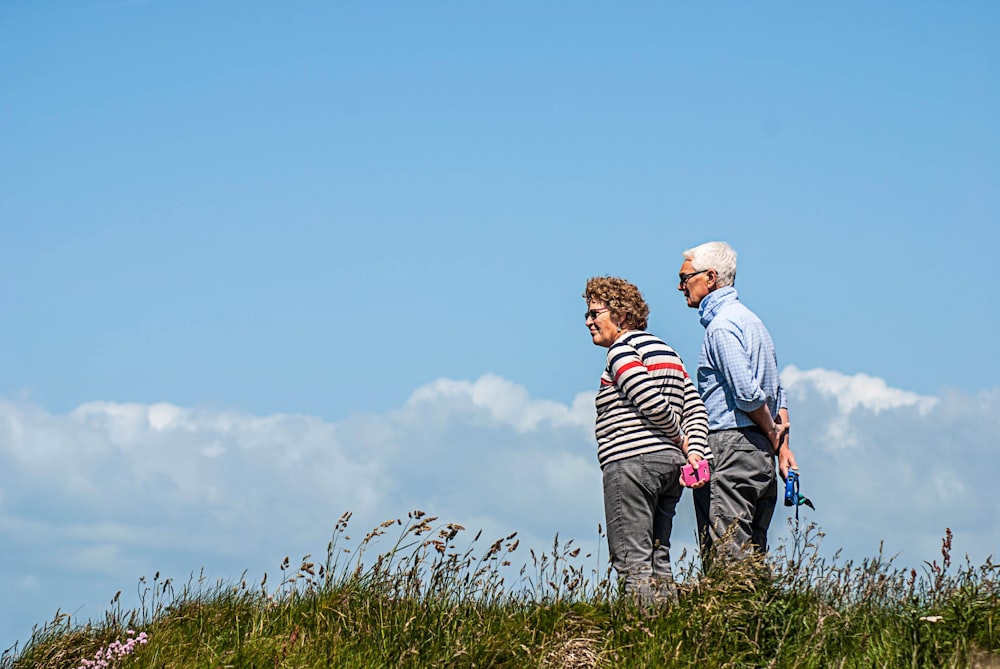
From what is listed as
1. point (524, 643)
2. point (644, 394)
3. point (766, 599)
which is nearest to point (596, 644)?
point (524, 643)

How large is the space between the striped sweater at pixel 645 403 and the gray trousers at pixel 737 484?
0.17m

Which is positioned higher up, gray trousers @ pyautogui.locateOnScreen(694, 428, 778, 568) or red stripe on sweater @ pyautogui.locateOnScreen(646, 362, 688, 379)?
red stripe on sweater @ pyautogui.locateOnScreen(646, 362, 688, 379)

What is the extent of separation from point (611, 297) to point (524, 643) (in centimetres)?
231

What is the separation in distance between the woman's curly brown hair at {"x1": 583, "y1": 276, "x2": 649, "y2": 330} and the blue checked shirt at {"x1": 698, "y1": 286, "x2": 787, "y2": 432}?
1.44ft

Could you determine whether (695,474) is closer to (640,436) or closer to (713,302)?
(640,436)

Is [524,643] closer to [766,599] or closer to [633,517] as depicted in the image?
[633,517]

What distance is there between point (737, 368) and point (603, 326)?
0.92m

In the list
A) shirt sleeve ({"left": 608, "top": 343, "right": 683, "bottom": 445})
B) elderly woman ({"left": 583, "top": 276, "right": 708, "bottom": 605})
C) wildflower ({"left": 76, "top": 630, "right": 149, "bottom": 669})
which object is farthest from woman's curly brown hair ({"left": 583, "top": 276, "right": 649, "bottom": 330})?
wildflower ({"left": 76, "top": 630, "right": 149, "bottom": 669})

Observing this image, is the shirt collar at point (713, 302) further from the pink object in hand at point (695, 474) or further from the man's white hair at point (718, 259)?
the pink object in hand at point (695, 474)

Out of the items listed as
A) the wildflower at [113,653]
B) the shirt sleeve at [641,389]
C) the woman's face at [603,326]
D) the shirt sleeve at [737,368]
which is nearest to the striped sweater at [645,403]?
the shirt sleeve at [641,389]

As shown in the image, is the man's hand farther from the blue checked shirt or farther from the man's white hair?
the man's white hair

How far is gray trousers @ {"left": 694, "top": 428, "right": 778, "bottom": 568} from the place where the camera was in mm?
7461

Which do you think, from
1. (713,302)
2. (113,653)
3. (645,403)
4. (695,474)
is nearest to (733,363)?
(713,302)

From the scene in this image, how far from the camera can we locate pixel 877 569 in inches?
303
